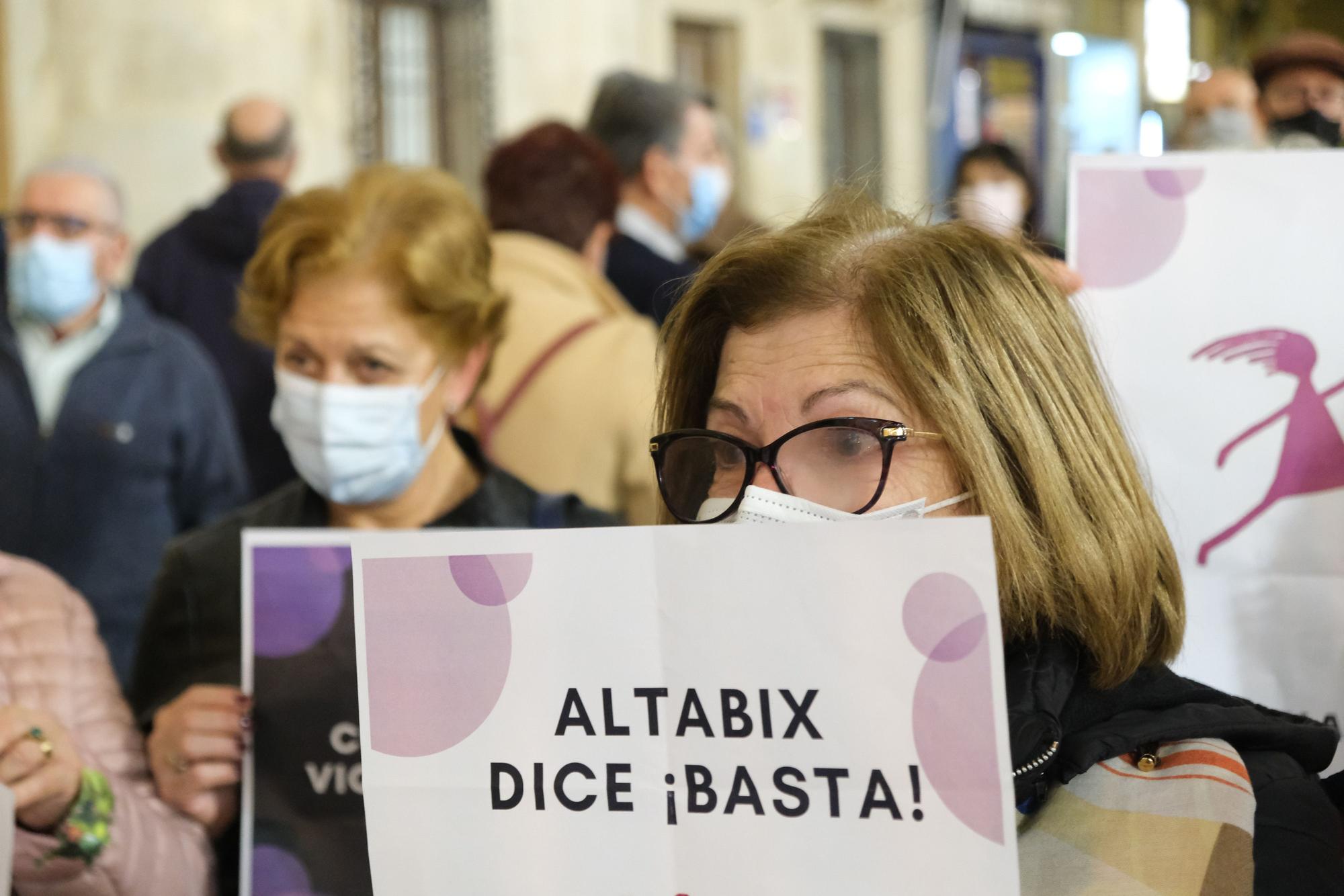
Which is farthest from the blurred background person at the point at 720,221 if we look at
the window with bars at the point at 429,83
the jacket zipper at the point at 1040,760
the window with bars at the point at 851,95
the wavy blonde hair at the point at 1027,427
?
the window with bars at the point at 851,95

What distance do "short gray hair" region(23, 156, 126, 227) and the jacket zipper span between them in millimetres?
3499

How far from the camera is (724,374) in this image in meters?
1.72

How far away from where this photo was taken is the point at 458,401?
2707mm

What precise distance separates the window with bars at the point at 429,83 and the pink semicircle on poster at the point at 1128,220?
29.1 feet

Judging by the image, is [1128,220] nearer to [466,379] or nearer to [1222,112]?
[466,379]

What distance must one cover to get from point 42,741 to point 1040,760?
1170 millimetres

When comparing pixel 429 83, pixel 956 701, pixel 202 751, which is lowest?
pixel 202 751

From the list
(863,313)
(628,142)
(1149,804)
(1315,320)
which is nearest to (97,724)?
(863,313)

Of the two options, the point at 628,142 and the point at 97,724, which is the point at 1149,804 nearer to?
the point at 97,724

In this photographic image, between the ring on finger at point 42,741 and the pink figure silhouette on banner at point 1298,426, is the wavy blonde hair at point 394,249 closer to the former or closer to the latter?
the ring on finger at point 42,741

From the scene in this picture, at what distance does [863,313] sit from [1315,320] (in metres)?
0.76

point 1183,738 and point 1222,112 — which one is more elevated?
point 1222,112

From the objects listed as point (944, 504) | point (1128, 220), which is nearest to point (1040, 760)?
point (944, 504)

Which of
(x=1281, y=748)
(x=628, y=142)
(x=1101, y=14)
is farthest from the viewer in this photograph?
(x=1101, y=14)
